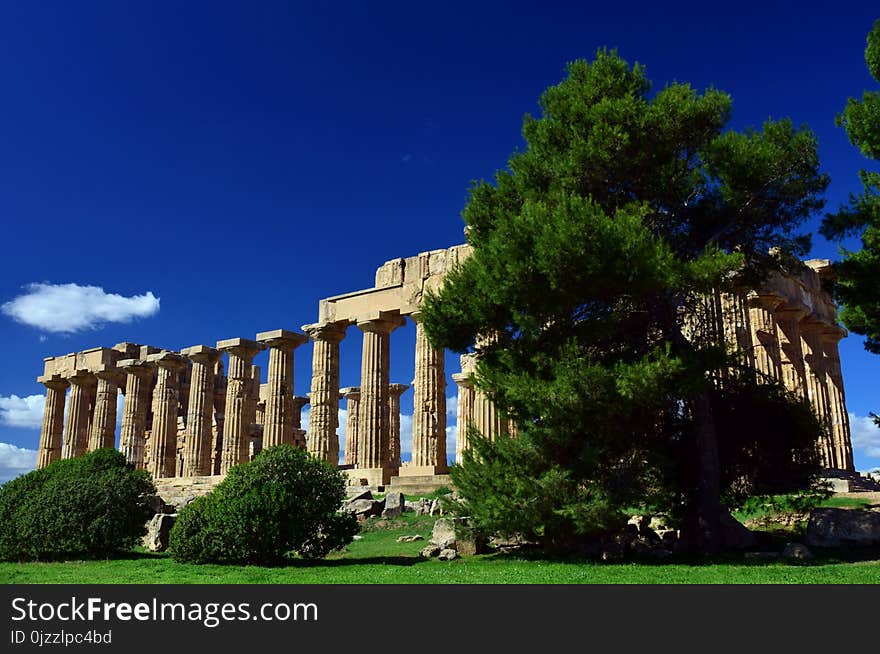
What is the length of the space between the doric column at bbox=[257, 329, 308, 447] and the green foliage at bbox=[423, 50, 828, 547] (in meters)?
18.7

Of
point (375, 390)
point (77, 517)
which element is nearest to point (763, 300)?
point (375, 390)

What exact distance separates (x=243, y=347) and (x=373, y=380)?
8.65 metres

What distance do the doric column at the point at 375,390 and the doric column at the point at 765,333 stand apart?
13332 mm

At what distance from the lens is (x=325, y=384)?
33969 mm

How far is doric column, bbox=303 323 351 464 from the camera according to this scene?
33469mm

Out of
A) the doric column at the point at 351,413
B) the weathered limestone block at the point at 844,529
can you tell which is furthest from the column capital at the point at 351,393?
the weathered limestone block at the point at 844,529

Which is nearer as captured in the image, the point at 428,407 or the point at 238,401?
the point at 428,407

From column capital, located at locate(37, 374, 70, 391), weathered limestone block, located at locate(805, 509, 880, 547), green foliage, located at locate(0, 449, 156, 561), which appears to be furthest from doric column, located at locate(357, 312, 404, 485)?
column capital, located at locate(37, 374, 70, 391)

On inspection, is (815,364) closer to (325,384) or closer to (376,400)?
(376,400)
